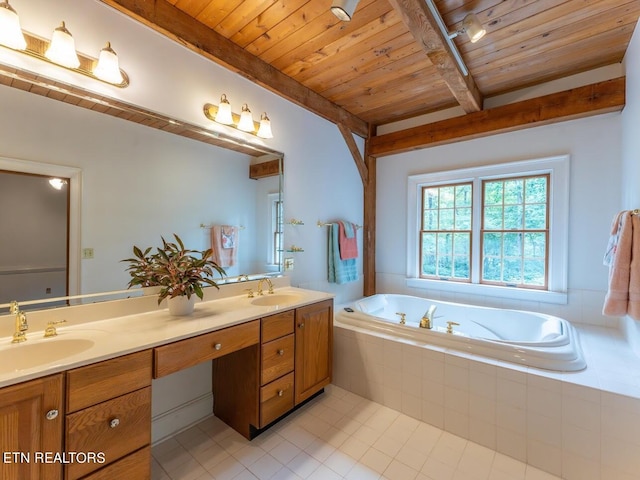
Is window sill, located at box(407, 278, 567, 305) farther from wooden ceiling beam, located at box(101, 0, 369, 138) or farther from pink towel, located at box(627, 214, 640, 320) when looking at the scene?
wooden ceiling beam, located at box(101, 0, 369, 138)

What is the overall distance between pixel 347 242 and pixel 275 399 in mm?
1711

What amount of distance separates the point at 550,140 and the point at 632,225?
1.24 m

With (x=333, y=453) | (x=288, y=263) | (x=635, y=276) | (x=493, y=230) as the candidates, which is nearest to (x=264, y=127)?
(x=288, y=263)

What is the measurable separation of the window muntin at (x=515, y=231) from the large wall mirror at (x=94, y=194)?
2.53 metres

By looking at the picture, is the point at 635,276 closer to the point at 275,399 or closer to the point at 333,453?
the point at 333,453

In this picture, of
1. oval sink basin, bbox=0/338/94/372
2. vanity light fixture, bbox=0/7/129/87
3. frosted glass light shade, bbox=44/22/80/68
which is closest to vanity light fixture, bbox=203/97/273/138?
vanity light fixture, bbox=0/7/129/87

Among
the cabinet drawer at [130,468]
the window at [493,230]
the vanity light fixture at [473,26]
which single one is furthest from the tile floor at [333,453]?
the vanity light fixture at [473,26]

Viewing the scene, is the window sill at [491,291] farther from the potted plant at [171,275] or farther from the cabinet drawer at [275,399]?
the potted plant at [171,275]

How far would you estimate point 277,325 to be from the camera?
5.76ft

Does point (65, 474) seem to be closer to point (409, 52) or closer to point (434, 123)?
point (409, 52)

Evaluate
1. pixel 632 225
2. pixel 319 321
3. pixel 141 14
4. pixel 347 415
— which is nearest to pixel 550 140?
pixel 632 225

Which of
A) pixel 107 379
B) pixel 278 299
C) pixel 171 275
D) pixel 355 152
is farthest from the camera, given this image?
pixel 355 152

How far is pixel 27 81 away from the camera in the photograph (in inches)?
50.9

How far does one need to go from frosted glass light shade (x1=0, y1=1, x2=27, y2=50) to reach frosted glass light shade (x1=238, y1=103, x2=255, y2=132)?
3.65ft
